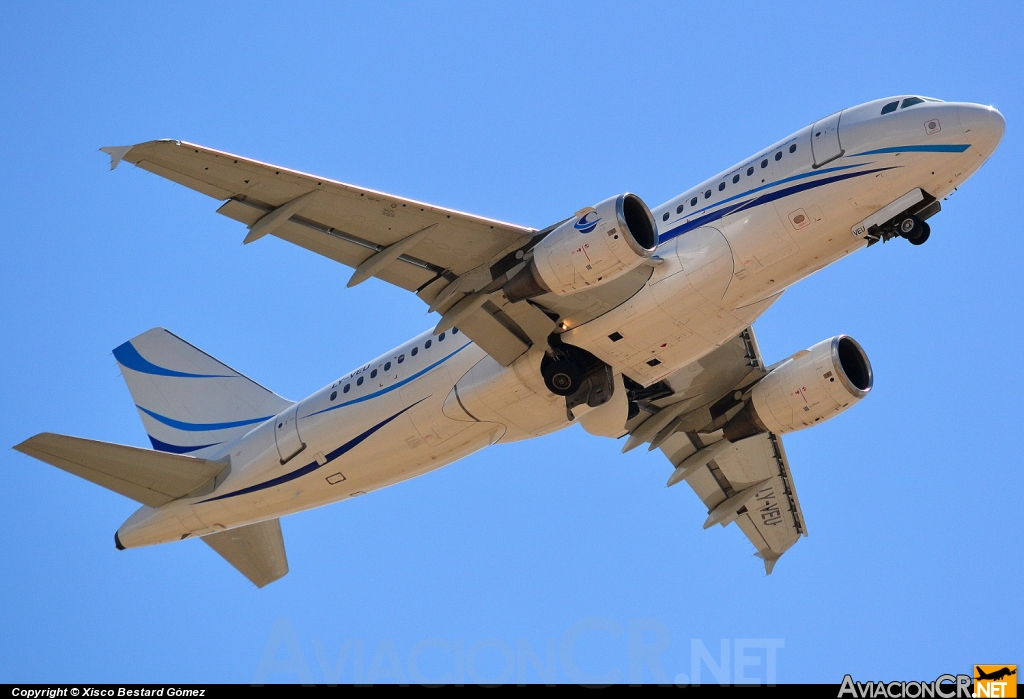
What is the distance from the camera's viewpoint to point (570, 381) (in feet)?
77.7

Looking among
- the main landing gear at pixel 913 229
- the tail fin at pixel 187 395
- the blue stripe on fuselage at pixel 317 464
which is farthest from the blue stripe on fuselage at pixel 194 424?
the main landing gear at pixel 913 229

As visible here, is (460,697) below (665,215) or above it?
below

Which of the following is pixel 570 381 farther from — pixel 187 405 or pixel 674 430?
pixel 187 405

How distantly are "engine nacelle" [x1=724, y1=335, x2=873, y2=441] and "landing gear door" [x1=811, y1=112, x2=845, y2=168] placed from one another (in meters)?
5.57

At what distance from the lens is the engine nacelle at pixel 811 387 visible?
26.1 m

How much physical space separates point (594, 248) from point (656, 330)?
2.72 meters

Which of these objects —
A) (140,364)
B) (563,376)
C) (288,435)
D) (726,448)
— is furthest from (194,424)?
(726,448)

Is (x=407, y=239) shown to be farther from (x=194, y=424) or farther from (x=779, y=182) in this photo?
(x=194, y=424)

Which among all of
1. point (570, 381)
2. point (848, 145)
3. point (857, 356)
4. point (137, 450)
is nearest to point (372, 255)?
point (570, 381)

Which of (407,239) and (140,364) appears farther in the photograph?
(140,364)

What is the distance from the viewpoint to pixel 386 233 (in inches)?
872

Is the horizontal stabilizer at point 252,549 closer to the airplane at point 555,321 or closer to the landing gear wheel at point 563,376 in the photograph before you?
the airplane at point 555,321

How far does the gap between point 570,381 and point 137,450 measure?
9.32 metres

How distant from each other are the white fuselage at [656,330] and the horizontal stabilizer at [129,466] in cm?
38
